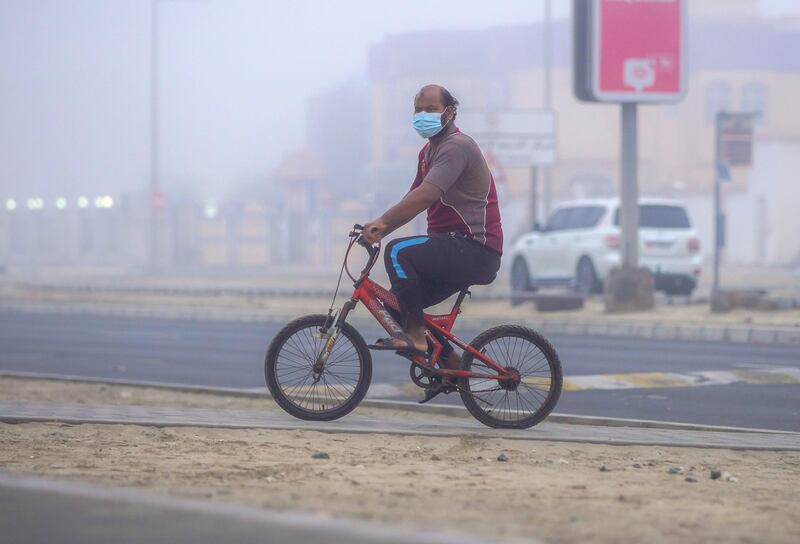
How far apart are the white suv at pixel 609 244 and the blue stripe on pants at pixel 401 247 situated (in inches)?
661

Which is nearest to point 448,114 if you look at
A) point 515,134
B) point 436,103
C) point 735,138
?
point 436,103

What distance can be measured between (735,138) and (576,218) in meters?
3.14

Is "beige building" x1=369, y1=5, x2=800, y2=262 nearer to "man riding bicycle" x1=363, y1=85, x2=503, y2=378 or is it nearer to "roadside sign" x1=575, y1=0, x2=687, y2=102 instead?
"roadside sign" x1=575, y1=0, x2=687, y2=102

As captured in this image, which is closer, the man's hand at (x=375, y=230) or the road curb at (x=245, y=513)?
the road curb at (x=245, y=513)

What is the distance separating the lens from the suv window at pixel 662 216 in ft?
81.9

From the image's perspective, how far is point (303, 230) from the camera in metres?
65.2

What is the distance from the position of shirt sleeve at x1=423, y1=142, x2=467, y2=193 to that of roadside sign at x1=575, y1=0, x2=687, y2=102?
52.4ft

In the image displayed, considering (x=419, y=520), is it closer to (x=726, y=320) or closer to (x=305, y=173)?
(x=726, y=320)

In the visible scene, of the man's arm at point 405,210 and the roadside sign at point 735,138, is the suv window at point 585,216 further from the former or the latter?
the man's arm at point 405,210

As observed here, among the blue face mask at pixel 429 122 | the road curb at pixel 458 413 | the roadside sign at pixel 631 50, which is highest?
the roadside sign at pixel 631 50

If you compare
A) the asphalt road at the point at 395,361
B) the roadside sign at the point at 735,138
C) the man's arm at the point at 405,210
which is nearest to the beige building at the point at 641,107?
the roadside sign at the point at 735,138

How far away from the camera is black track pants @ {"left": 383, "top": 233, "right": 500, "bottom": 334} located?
7.84 m

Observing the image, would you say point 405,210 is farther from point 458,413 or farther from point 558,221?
point 558,221

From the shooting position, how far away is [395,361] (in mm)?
14469
